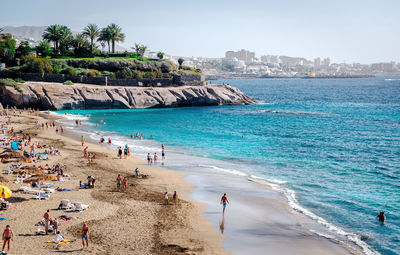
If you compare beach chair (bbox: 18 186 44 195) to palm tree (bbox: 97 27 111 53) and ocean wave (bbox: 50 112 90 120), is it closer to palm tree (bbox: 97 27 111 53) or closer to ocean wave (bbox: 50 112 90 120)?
ocean wave (bbox: 50 112 90 120)

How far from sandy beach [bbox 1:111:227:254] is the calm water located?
8014 millimetres

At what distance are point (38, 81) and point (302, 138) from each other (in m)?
56.6

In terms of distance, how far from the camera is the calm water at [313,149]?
73.7ft

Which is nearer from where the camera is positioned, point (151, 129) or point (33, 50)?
point (151, 129)

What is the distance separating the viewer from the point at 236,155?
3797 centimetres

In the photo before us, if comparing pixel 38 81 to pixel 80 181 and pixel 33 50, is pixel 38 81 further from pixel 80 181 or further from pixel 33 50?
pixel 80 181

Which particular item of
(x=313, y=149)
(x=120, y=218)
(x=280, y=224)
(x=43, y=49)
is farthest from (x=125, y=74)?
(x=280, y=224)

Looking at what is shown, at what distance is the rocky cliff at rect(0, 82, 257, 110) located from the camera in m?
68.7

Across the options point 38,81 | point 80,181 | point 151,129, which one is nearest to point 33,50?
point 38,81

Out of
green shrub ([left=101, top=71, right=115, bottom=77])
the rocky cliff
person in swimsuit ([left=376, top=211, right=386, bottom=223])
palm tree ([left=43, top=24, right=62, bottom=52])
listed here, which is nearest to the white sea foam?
person in swimsuit ([left=376, top=211, right=386, bottom=223])

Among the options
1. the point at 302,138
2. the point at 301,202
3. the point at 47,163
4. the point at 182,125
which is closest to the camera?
the point at 301,202

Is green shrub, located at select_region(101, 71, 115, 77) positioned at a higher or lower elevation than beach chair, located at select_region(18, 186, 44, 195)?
higher

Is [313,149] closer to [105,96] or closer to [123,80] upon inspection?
[105,96]

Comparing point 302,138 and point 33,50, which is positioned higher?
point 33,50
